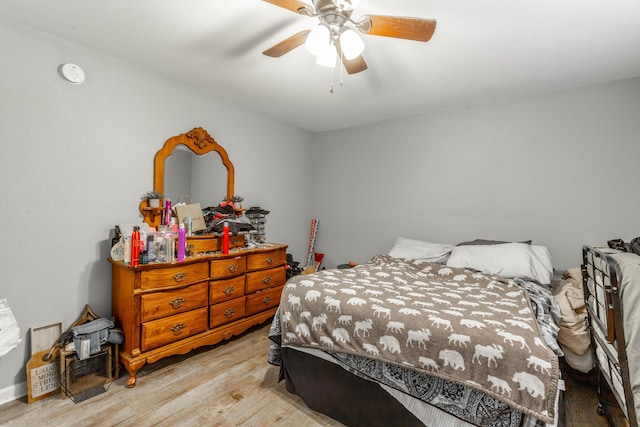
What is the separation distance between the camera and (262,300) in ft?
9.62

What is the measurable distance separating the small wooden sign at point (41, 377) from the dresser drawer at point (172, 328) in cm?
55

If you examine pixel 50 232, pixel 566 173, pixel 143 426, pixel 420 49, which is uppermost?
pixel 420 49

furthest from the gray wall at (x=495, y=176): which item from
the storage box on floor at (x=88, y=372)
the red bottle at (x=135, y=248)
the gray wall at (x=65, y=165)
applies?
the storage box on floor at (x=88, y=372)

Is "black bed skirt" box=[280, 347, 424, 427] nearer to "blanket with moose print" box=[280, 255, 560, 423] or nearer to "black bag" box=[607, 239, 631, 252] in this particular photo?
"blanket with moose print" box=[280, 255, 560, 423]

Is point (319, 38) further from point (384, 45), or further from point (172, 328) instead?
point (172, 328)

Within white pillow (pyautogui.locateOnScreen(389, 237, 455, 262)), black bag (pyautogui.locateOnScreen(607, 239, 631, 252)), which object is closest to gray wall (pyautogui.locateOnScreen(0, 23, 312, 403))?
white pillow (pyautogui.locateOnScreen(389, 237, 455, 262))

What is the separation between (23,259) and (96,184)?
658mm

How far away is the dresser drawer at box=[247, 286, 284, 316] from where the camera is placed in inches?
111

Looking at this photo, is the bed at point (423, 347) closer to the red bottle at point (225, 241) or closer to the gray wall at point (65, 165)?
the red bottle at point (225, 241)

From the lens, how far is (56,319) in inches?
82.3

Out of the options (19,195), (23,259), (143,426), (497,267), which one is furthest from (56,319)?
(497,267)

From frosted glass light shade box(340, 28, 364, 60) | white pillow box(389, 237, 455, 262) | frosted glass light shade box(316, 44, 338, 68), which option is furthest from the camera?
white pillow box(389, 237, 455, 262)

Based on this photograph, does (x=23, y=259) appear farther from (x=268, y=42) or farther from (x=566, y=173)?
(x=566, y=173)

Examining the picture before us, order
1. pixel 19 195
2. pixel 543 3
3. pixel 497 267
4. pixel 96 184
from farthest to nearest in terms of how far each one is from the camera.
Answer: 1. pixel 497 267
2. pixel 96 184
3. pixel 19 195
4. pixel 543 3
